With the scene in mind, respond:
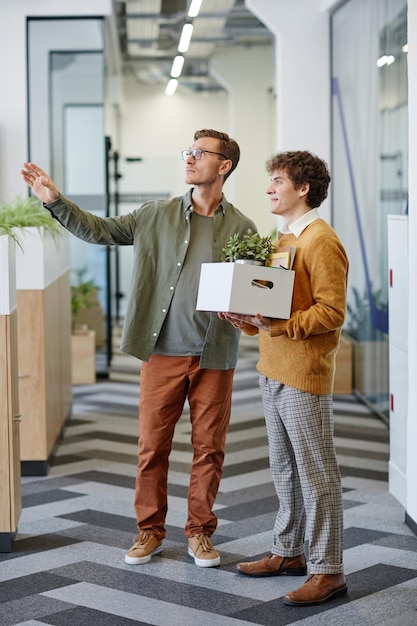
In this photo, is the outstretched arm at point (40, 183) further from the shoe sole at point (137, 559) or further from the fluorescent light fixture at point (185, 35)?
the fluorescent light fixture at point (185, 35)

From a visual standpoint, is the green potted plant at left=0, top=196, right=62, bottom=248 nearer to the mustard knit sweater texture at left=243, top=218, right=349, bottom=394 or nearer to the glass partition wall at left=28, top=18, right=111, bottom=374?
the mustard knit sweater texture at left=243, top=218, right=349, bottom=394

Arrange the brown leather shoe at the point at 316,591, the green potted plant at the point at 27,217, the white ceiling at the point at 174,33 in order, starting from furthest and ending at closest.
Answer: the white ceiling at the point at 174,33, the green potted plant at the point at 27,217, the brown leather shoe at the point at 316,591

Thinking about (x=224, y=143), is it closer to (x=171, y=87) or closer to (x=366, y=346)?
(x=366, y=346)

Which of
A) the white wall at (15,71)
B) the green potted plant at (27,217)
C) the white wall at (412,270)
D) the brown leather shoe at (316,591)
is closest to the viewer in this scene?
the brown leather shoe at (316,591)

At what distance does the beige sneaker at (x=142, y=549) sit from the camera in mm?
3738

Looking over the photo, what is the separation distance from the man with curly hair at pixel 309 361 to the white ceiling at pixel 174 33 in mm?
6520

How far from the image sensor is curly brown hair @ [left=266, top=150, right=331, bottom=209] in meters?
3.21

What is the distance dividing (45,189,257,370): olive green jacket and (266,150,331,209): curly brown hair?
1.55 feet

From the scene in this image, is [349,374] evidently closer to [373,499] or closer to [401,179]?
[401,179]

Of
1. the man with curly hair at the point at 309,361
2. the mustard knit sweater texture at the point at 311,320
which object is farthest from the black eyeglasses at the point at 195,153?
the mustard knit sweater texture at the point at 311,320

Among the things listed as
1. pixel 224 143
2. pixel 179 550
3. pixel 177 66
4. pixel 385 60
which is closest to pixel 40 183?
Answer: pixel 224 143

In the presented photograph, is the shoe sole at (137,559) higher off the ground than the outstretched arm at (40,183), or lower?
lower

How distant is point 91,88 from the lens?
8477mm

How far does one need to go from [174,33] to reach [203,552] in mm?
8266
